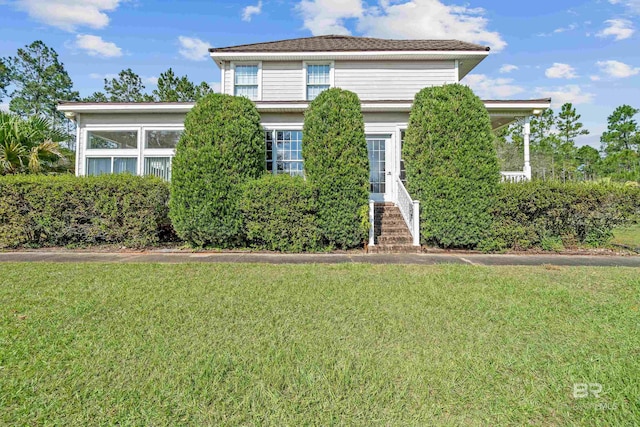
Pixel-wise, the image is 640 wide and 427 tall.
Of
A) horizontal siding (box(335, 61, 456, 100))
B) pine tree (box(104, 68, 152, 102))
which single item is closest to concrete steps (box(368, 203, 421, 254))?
horizontal siding (box(335, 61, 456, 100))

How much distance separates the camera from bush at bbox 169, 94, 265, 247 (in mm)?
7418

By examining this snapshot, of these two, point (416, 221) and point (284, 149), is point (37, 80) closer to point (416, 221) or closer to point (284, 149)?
point (284, 149)

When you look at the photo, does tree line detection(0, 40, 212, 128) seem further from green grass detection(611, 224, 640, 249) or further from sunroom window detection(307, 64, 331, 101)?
green grass detection(611, 224, 640, 249)

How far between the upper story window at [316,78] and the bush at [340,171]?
176 inches

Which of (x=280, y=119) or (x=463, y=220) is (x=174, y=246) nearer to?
(x=280, y=119)

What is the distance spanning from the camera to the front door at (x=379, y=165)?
1052 centimetres

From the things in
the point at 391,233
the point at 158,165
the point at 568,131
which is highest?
the point at 568,131

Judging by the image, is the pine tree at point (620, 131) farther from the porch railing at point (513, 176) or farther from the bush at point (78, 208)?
the bush at point (78, 208)

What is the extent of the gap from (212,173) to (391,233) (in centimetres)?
477

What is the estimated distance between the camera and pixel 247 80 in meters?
11.8

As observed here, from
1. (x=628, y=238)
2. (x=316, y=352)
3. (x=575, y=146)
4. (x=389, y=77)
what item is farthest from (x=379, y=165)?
(x=575, y=146)

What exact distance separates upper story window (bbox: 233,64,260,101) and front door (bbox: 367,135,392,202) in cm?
478

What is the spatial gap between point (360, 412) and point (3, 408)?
2.14m

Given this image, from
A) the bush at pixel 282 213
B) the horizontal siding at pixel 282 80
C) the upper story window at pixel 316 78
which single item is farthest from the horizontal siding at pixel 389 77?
the bush at pixel 282 213
